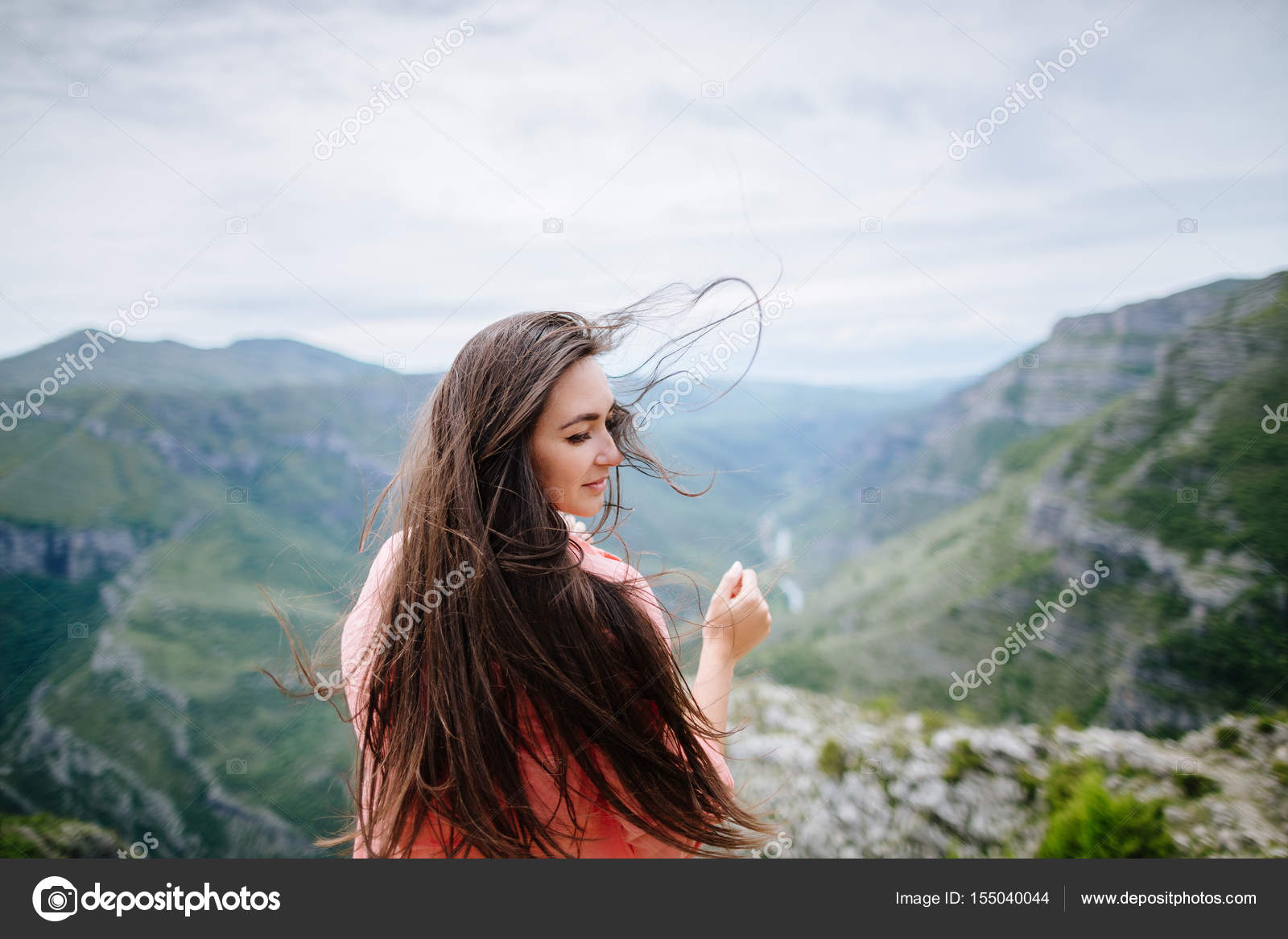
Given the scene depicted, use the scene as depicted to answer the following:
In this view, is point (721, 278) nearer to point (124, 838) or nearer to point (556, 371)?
point (556, 371)

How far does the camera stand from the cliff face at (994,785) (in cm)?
310

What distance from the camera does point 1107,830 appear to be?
3.09m

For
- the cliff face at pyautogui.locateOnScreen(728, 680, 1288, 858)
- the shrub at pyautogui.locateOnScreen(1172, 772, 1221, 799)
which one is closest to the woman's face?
the cliff face at pyautogui.locateOnScreen(728, 680, 1288, 858)

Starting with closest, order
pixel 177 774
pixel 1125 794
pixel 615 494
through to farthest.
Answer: pixel 615 494, pixel 1125 794, pixel 177 774

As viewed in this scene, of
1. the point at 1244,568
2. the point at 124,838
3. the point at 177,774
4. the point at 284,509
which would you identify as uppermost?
the point at 284,509

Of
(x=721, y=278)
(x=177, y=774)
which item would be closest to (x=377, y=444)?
(x=177, y=774)

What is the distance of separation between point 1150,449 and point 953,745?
266 cm

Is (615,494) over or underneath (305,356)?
underneath

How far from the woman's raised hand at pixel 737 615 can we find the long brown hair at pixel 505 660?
147 millimetres

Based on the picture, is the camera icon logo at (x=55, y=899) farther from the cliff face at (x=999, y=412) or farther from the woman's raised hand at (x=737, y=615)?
the cliff face at (x=999, y=412)

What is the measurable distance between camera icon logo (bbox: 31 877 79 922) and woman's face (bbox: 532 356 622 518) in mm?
1774

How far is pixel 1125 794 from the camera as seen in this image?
3.24 meters

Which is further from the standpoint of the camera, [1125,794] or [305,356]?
[305,356]

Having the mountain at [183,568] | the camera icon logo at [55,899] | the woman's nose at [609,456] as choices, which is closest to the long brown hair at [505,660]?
the woman's nose at [609,456]
